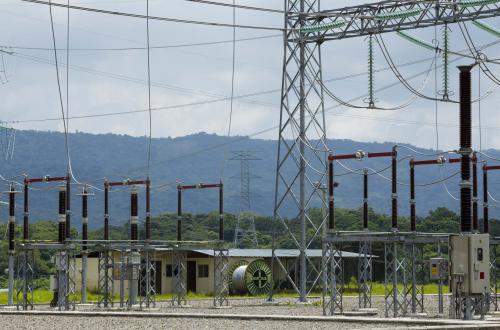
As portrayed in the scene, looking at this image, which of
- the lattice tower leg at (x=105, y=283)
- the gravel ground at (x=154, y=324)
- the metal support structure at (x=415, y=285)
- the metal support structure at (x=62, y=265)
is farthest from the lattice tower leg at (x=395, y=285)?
the metal support structure at (x=62, y=265)

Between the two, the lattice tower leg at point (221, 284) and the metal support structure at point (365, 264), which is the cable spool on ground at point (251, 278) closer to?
the lattice tower leg at point (221, 284)

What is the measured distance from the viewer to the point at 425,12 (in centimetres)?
3928

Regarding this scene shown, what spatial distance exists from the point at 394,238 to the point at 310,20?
46.5ft

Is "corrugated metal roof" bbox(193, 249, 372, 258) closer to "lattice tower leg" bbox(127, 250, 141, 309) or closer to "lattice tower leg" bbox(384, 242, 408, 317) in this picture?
Answer: "lattice tower leg" bbox(127, 250, 141, 309)

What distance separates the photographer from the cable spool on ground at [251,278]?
63.1 metres

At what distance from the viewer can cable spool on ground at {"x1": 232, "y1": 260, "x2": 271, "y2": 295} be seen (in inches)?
2484

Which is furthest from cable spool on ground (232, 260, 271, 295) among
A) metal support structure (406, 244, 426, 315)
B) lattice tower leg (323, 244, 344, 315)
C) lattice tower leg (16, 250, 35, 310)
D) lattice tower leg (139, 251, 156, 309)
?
lattice tower leg (323, 244, 344, 315)

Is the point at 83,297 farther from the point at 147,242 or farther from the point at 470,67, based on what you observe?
the point at 470,67

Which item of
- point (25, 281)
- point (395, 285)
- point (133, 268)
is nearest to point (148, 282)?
point (133, 268)

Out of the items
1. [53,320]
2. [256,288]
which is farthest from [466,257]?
[256,288]

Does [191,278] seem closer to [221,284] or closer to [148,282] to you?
[221,284]

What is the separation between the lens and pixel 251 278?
208ft

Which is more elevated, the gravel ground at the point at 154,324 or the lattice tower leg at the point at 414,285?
the lattice tower leg at the point at 414,285

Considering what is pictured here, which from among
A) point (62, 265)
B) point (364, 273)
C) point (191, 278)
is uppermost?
point (62, 265)
